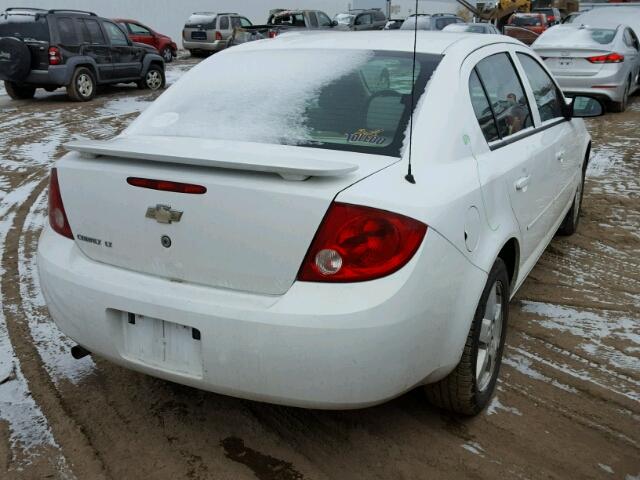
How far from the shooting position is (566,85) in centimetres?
1092

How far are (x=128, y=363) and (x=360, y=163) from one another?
1183 millimetres

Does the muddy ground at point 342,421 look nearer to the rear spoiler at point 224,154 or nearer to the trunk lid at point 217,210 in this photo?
the trunk lid at point 217,210

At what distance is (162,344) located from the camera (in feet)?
7.87

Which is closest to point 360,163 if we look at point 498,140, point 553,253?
point 498,140

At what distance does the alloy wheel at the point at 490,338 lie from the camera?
9.18ft

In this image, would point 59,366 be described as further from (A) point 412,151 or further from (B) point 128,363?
(A) point 412,151

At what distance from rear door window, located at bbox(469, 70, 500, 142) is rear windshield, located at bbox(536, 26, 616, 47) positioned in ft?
29.2

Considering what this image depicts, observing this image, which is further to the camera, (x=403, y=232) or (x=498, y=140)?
(x=498, y=140)

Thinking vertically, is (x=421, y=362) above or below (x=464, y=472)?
above

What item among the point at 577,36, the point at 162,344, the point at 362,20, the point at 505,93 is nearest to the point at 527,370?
the point at 505,93

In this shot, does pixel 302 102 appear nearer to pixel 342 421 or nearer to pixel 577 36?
pixel 342 421

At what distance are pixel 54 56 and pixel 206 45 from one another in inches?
502

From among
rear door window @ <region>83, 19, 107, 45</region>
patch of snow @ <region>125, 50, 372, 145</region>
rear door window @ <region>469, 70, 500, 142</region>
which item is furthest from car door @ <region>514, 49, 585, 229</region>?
rear door window @ <region>83, 19, 107, 45</region>

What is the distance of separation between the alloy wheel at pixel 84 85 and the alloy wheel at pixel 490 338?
12.1 meters
